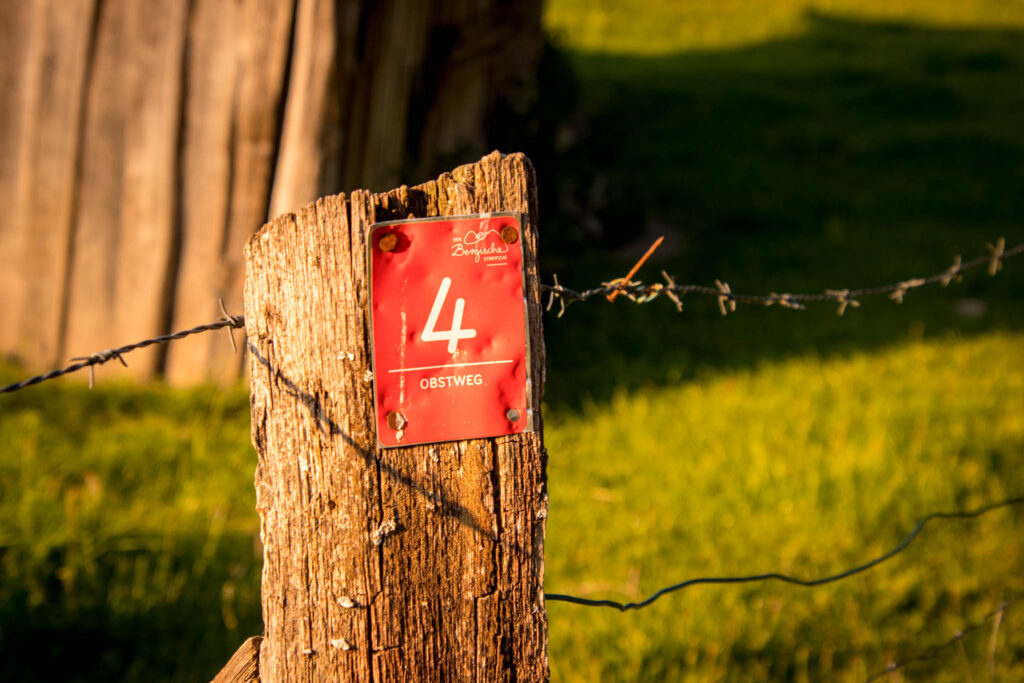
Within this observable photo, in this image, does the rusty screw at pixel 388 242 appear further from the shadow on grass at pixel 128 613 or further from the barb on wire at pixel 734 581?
the shadow on grass at pixel 128 613

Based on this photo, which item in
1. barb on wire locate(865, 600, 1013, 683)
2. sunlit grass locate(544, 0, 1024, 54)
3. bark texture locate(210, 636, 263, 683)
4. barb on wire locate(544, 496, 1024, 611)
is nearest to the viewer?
bark texture locate(210, 636, 263, 683)

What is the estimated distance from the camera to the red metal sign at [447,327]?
1.23m

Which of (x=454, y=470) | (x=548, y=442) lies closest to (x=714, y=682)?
(x=548, y=442)

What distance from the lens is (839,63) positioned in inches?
473

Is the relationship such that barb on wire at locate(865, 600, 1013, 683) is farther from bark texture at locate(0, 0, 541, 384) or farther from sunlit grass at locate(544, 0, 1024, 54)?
sunlit grass at locate(544, 0, 1024, 54)

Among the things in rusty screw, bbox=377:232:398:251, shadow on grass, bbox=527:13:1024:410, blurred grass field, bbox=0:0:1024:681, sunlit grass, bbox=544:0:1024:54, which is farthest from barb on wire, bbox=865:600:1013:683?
sunlit grass, bbox=544:0:1024:54

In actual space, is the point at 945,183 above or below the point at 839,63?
below

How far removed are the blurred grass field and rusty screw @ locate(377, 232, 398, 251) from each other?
181cm

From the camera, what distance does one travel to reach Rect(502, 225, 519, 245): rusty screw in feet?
4.17

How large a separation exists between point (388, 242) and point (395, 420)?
256mm

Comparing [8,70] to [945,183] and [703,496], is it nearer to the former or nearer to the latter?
[703,496]

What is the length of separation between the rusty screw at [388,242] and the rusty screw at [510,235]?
16 cm

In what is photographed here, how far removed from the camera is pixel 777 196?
771cm

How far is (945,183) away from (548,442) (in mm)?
6269
